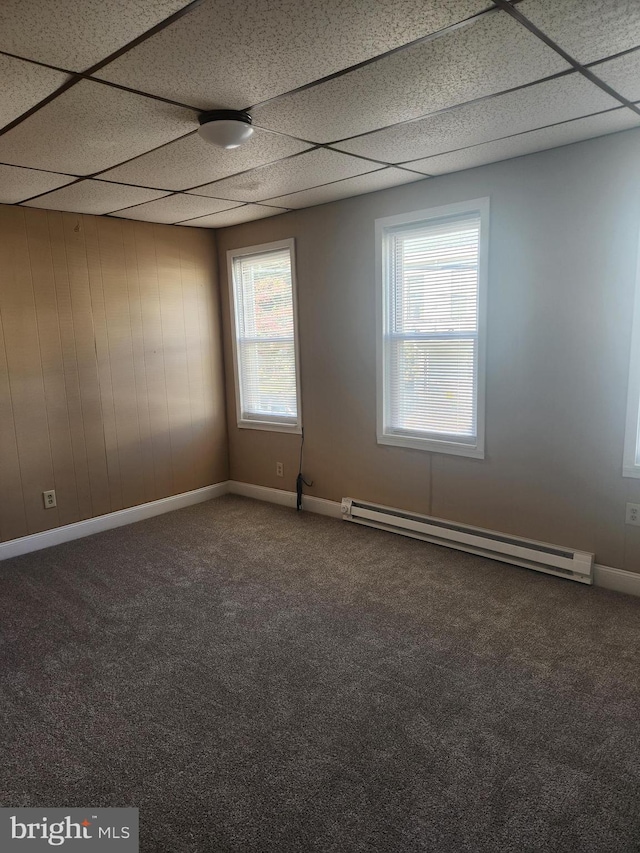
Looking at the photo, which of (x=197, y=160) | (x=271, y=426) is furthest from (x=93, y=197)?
(x=271, y=426)

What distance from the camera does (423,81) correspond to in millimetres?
2037

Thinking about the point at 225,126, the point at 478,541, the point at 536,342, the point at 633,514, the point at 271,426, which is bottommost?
the point at 478,541

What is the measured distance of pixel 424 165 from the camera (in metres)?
3.18

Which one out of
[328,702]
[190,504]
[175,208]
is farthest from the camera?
[190,504]

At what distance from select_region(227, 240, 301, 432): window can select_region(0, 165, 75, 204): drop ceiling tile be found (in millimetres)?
1693

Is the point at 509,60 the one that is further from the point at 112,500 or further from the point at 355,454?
the point at 112,500

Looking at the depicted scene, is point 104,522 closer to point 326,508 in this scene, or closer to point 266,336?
point 326,508

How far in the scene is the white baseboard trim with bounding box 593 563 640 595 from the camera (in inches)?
117

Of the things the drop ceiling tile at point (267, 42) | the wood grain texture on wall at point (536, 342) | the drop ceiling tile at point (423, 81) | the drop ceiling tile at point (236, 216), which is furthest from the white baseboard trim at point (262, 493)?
the drop ceiling tile at point (267, 42)

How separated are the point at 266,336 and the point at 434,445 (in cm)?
180

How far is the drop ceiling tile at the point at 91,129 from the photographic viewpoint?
82.5 inches

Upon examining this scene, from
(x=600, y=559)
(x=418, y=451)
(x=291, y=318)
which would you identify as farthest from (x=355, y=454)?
(x=600, y=559)

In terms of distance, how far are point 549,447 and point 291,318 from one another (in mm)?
2236

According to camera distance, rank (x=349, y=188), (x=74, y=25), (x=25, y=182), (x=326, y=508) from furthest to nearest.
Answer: (x=326, y=508)
(x=349, y=188)
(x=25, y=182)
(x=74, y=25)
